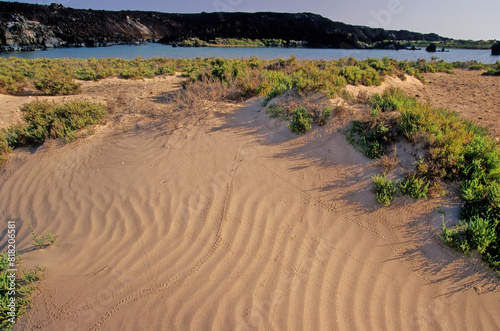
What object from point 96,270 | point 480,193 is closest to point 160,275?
point 96,270

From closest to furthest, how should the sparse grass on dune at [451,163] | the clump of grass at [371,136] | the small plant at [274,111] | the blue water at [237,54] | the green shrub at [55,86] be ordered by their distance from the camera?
the sparse grass on dune at [451,163]
the clump of grass at [371,136]
the small plant at [274,111]
the green shrub at [55,86]
the blue water at [237,54]

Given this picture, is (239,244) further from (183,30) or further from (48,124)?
(183,30)

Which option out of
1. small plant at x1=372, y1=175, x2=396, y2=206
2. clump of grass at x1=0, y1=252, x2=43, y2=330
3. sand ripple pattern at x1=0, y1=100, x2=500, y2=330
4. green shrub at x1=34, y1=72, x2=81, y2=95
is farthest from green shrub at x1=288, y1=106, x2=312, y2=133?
green shrub at x1=34, y1=72, x2=81, y2=95

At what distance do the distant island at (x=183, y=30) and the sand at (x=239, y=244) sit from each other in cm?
5117

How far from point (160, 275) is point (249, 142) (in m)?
3.08

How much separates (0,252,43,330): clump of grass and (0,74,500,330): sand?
0.09m

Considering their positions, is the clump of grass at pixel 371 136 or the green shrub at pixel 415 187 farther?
the clump of grass at pixel 371 136


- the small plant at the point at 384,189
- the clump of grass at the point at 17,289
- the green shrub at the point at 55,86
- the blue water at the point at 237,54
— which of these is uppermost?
the blue water at the point at 237,54

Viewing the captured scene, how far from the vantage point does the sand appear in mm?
2498

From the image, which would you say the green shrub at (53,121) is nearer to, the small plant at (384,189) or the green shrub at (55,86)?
the green shrub at (55,86)

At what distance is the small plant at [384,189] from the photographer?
3385 millimetres

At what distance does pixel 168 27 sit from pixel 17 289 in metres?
82.3

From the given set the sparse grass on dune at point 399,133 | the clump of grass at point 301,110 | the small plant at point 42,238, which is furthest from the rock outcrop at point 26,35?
the clump of grass at point 301,110

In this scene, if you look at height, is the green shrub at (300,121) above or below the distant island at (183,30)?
below
